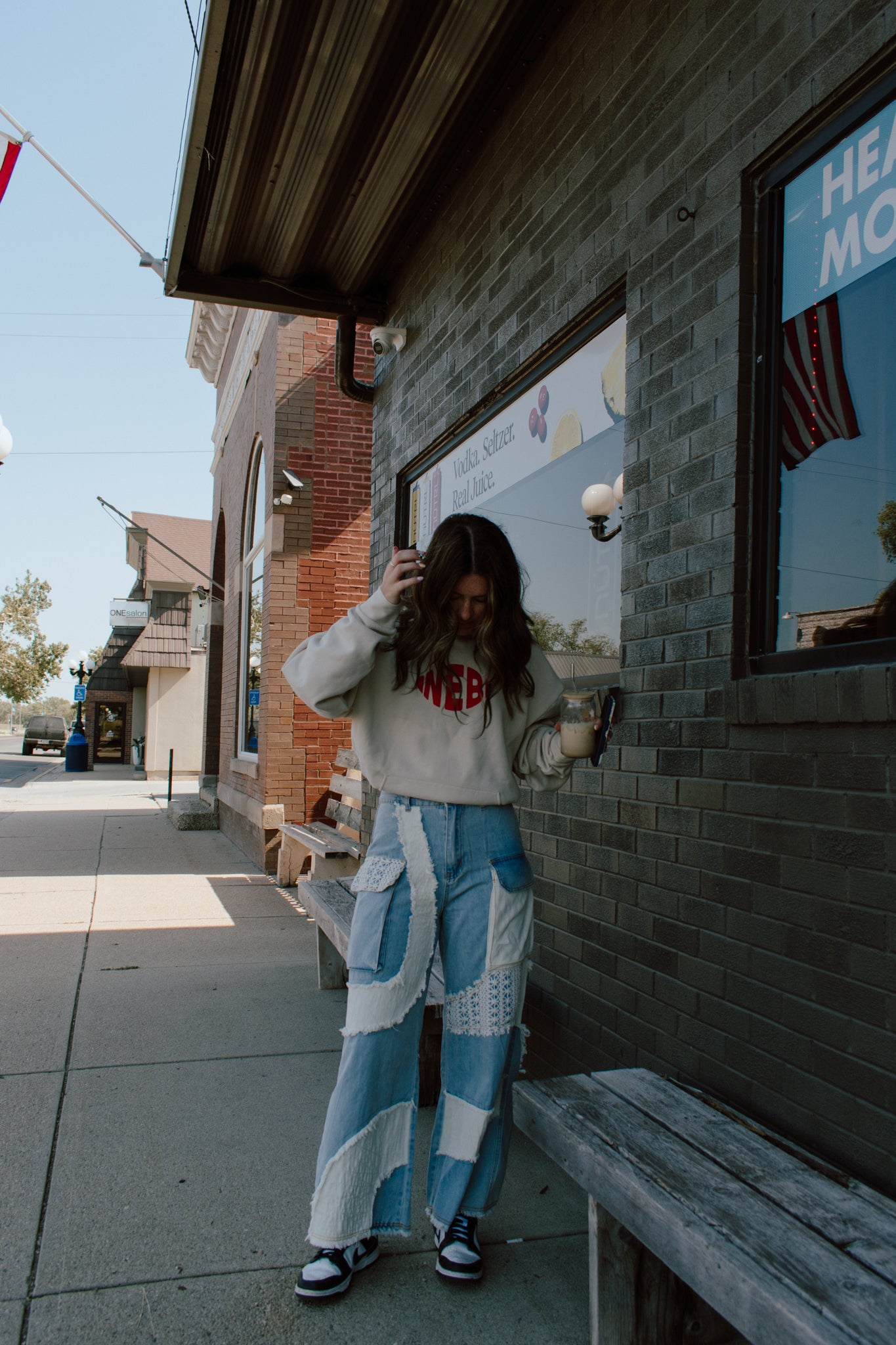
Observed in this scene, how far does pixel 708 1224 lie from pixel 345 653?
1.42 m

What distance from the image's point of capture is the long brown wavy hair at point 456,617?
8.27 ft

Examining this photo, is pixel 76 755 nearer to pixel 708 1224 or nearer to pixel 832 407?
pixel 832 407

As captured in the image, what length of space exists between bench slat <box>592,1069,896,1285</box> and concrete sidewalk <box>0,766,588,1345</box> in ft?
1.69

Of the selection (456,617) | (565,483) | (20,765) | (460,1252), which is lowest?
(20,765)

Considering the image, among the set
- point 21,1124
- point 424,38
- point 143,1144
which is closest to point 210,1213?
point 143,1144

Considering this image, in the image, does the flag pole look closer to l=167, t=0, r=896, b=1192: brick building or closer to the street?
l=167, t=0, r=896, b=1192: brick building

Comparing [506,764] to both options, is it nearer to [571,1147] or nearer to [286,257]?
[571,1147]

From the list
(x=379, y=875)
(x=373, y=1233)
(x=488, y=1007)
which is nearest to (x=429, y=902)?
(x=379, y=875)

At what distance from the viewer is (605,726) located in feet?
8.68

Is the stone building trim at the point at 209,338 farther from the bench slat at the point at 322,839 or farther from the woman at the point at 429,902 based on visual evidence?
the woman at the point at 429,902

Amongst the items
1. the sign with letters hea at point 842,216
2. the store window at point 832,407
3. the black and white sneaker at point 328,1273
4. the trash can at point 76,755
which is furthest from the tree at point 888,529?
the trash can at point 76,755

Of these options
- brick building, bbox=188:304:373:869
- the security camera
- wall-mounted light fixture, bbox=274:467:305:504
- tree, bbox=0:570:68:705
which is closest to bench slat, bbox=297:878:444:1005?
the security camera

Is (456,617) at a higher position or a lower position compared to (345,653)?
higher

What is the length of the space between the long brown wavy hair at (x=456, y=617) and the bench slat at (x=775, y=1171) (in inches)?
40.2
